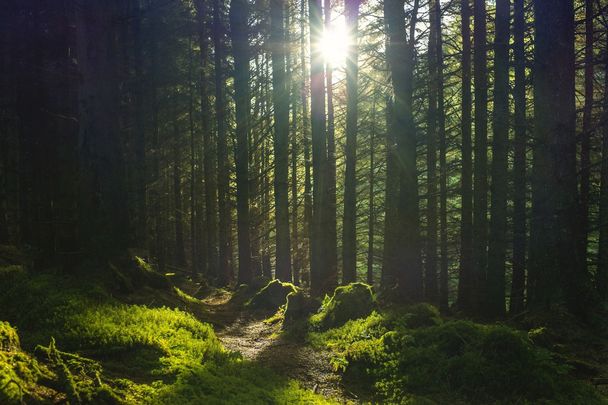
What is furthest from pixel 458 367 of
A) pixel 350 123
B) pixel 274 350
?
pixel 350 123

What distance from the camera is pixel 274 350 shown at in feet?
26.1

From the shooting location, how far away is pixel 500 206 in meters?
11.0

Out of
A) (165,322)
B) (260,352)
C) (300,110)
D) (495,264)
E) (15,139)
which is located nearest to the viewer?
(165,322)

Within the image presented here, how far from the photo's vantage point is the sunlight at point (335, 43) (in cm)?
1455

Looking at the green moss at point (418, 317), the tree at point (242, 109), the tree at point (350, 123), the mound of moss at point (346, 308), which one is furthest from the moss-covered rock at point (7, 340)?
the tree at point (242, 109)

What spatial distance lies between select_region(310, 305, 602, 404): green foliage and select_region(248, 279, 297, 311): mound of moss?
5.89 m

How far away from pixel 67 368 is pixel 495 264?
10.3 meters

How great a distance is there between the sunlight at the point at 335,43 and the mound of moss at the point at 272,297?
7.88 meters

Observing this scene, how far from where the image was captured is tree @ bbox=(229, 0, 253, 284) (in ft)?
50.7

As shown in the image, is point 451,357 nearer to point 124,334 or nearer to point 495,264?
point 124,334

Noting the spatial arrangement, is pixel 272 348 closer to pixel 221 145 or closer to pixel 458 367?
pixel 458 367

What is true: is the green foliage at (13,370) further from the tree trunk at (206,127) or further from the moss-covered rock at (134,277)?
the tree trunk at (206,127)

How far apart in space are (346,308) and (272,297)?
450 centimetres

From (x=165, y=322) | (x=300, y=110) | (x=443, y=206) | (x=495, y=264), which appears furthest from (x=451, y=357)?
(x=300, y=110)
